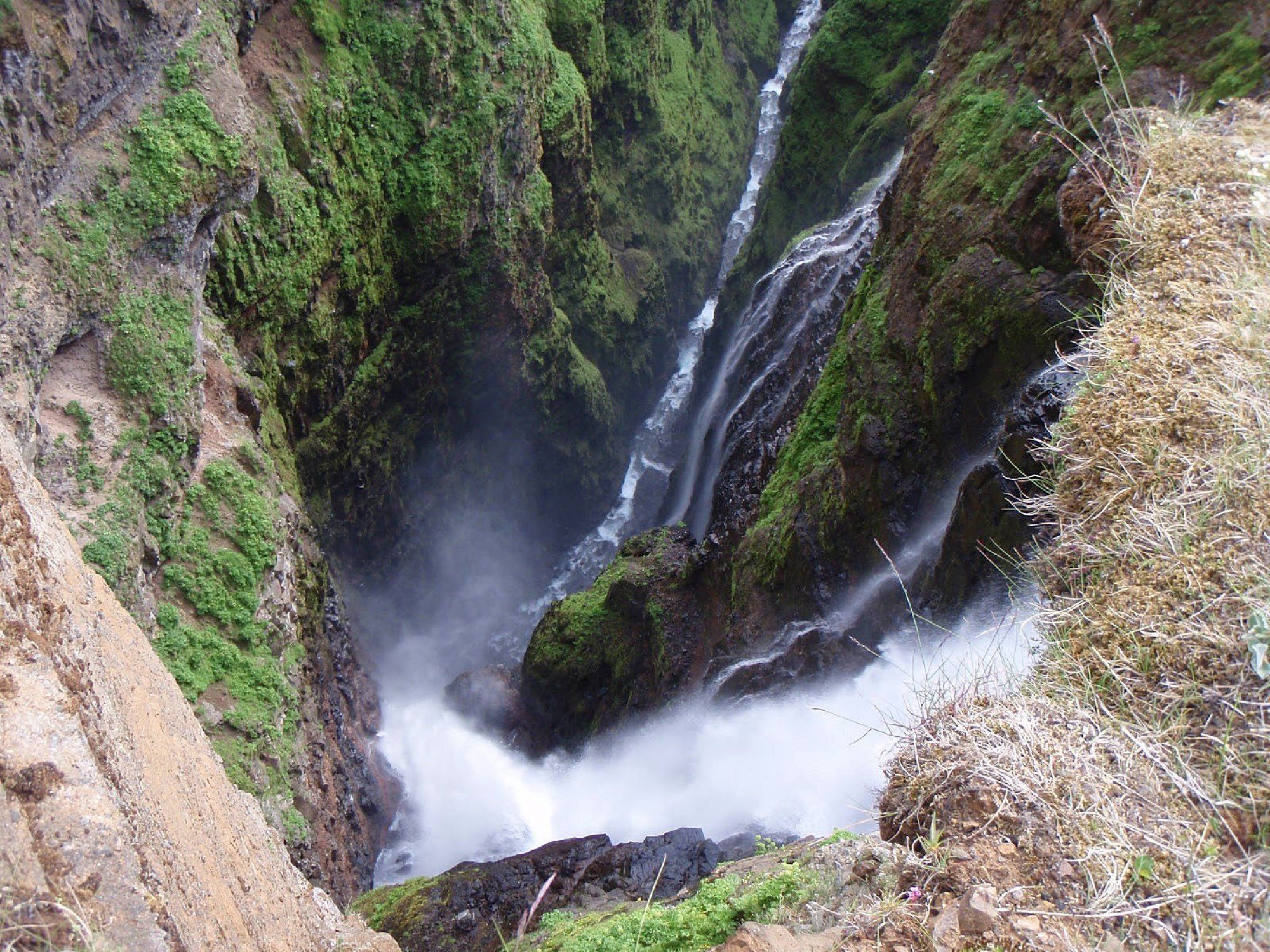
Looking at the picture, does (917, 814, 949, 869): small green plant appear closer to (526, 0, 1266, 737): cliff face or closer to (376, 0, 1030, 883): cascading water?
(376, 0, 1030, 883): cascading water

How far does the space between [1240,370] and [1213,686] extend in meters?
1.44

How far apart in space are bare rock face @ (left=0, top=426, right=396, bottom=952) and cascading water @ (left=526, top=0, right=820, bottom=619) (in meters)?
14.0

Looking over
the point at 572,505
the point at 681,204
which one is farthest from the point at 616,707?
the point at 681,204

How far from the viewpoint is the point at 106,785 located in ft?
7.69

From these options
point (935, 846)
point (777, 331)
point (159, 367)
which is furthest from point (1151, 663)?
point (777, 331)

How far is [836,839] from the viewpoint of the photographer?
12.6ft

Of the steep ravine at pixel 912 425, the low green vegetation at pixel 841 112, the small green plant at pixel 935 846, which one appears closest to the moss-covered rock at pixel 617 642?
the steep ravine at pixel 912 425

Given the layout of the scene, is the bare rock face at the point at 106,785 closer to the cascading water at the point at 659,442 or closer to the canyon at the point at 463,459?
the canyon at the point at 463,459

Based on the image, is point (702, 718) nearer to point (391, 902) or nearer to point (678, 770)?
point (678, 770)

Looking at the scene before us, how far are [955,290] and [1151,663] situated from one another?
562 centimetres

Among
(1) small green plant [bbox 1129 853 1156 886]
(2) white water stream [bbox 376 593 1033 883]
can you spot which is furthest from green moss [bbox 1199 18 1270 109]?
(1) small green plant [bbox 1129 853 1156 886]

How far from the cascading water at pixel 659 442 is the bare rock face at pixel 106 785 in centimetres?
1403

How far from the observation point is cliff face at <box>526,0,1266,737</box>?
6090 mm

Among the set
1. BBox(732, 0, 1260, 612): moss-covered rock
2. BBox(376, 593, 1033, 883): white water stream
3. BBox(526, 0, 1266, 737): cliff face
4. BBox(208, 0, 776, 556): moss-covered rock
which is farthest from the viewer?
BBox(208, 0, 776, 556): moss-covered rock
